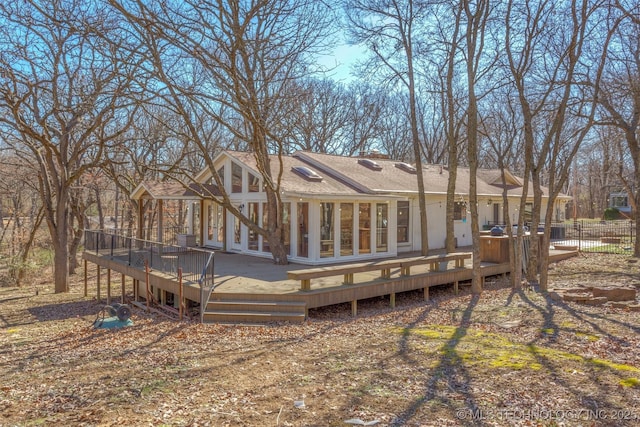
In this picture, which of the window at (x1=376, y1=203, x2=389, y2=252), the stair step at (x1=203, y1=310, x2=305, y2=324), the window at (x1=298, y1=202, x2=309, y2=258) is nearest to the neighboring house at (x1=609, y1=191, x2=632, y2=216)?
the window at (x1=376, y1=203, x2=389, y2=252)

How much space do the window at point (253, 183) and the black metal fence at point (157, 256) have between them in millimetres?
2883

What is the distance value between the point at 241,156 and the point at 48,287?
30.7 ft

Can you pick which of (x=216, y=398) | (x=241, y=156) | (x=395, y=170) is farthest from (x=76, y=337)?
(x=395, y=170)

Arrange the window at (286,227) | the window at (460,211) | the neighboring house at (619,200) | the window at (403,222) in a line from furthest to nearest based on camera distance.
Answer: the neighboring house at (619,200)
the window at (460,211)
the window at (403,222)
the window at (286,227)

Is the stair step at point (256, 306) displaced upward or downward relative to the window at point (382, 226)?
downward

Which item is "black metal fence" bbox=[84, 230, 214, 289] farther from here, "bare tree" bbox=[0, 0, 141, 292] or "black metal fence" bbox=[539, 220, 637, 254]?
"black metal fence" bbox=[539, 220, 637, 254]

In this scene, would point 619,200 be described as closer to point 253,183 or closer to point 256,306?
point 253,183

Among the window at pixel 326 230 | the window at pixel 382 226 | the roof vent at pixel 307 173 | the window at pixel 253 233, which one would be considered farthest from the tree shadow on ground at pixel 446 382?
the window at pixel 253 233

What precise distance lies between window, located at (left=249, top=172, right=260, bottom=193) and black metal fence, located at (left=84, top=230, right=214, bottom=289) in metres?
2.88

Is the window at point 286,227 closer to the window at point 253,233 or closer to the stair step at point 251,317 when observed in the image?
the window at point 253,233

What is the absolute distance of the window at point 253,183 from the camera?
592 inches

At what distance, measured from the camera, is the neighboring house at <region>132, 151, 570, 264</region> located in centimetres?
1359

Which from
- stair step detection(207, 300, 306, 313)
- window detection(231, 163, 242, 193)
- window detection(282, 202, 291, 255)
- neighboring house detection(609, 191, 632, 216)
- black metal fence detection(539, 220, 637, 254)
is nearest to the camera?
stair step detection(207, 300, 306, 313)

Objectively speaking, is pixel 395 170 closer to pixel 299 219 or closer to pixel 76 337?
pixel 299 219
